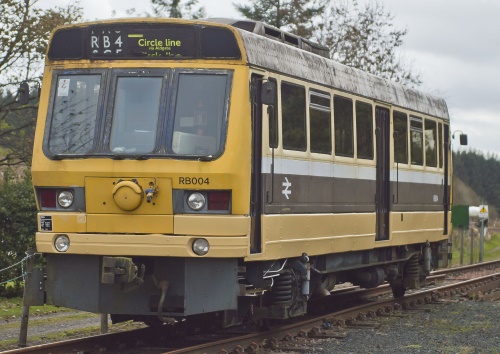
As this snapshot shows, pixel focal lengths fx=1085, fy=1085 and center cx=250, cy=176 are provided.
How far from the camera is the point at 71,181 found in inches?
427

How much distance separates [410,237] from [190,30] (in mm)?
6901

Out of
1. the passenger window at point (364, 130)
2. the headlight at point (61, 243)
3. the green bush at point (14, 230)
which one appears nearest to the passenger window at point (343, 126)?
the passenger window at point (364, 130)

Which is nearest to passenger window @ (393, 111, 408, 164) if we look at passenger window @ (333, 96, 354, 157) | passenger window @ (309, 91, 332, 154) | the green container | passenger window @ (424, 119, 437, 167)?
passenger window @ (424, 119, 437, 167)

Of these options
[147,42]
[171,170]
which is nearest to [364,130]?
[147,42]

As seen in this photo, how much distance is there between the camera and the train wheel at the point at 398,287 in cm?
1789

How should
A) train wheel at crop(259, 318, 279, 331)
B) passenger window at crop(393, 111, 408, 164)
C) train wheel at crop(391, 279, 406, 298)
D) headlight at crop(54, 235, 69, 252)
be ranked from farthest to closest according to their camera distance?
train wheel at crop(391, 279, 406, 298) < passenger window at crop(393, 111, 408, 164) < train wheel at crop(259, 318, 279, 331) < headlight at crop(54, 235, 69, 252)

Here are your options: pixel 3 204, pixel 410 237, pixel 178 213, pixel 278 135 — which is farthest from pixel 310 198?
pixel 3 204

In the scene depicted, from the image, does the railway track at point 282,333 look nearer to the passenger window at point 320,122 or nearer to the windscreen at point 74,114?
the windscreen at point 74,114

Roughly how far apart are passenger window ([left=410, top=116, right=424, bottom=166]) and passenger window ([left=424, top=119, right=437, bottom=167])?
0.30m

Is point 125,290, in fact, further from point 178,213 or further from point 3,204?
point 3,204

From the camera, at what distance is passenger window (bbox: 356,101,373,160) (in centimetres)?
1434

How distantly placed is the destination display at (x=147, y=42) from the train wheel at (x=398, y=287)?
798 centimetres

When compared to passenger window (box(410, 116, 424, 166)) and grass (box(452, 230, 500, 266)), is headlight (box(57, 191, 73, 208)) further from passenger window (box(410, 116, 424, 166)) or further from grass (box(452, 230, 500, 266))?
grass (box(452, 230, 500, 266))

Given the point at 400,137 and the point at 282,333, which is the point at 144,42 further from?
the point at 400,137
